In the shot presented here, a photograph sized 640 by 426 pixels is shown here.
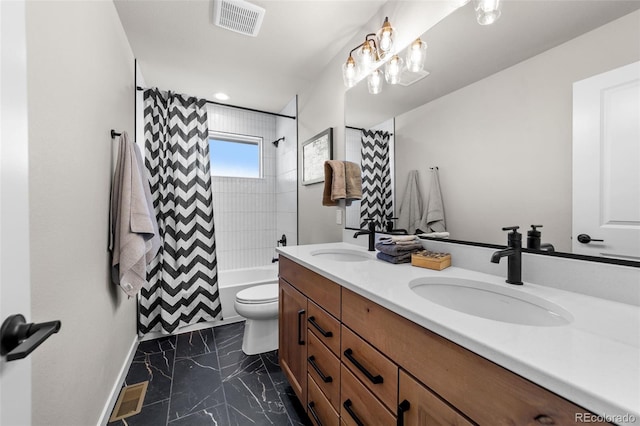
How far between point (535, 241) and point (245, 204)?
2.97 meters

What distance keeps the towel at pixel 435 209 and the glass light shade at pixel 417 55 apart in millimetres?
589

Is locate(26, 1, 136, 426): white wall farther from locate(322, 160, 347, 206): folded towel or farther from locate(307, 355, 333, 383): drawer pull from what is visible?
locate(322, 160, 347, 206): folded towel

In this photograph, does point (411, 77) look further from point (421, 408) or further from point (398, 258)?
point (421, 408)

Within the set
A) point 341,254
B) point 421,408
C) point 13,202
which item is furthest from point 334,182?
point 13,202

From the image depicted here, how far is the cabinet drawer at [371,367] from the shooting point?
75 centimetres

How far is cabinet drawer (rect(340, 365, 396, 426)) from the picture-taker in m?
0.78

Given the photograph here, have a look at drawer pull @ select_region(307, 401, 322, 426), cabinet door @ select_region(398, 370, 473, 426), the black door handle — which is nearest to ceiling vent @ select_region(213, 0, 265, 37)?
the black door handle

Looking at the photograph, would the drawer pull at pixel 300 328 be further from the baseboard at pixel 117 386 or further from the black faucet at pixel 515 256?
the baseboard at pixel 117 386

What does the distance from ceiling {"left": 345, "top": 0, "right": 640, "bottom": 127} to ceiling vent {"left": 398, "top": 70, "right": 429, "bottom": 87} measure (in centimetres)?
2

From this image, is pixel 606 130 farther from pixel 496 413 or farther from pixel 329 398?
pixel 329 398

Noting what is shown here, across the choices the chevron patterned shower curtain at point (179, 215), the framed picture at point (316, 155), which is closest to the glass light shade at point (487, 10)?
the framed picture at point (316, 155)

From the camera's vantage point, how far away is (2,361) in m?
0.42

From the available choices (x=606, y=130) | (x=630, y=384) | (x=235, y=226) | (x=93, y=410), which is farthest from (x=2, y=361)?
(x=235, y=226)

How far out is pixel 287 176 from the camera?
3.12 metres
